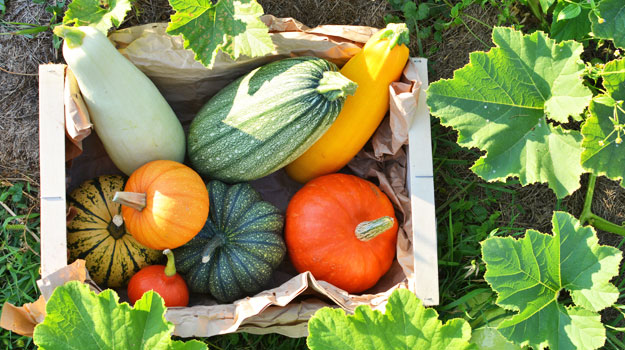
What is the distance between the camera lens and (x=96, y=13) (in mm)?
2244

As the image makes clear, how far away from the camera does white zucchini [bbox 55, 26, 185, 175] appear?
6.66 feet

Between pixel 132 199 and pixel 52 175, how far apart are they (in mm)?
279

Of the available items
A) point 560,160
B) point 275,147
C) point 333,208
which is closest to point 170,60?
point 275,147

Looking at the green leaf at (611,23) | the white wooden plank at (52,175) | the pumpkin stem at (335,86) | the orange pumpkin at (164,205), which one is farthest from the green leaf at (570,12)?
the white wooden plank at (52,175)

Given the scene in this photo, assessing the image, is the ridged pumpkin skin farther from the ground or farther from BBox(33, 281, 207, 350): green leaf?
the ground

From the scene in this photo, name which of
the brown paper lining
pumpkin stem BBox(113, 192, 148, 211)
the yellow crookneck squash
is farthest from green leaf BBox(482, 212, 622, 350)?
pumpkin stem BBox(113, 192, 148, 211)

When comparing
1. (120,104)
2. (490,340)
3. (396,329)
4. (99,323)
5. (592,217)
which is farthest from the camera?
(592,217)

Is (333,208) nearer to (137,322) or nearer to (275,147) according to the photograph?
(275,147)

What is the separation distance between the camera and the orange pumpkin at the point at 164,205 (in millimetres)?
2076

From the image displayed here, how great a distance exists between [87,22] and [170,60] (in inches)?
12.5

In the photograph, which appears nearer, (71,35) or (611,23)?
(71,35)

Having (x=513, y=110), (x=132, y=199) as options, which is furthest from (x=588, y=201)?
(x=132, y=199)

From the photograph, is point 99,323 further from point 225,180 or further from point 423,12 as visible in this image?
point 423,12

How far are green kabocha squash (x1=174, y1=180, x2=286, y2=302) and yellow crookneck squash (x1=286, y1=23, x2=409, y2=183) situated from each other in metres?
0.32
